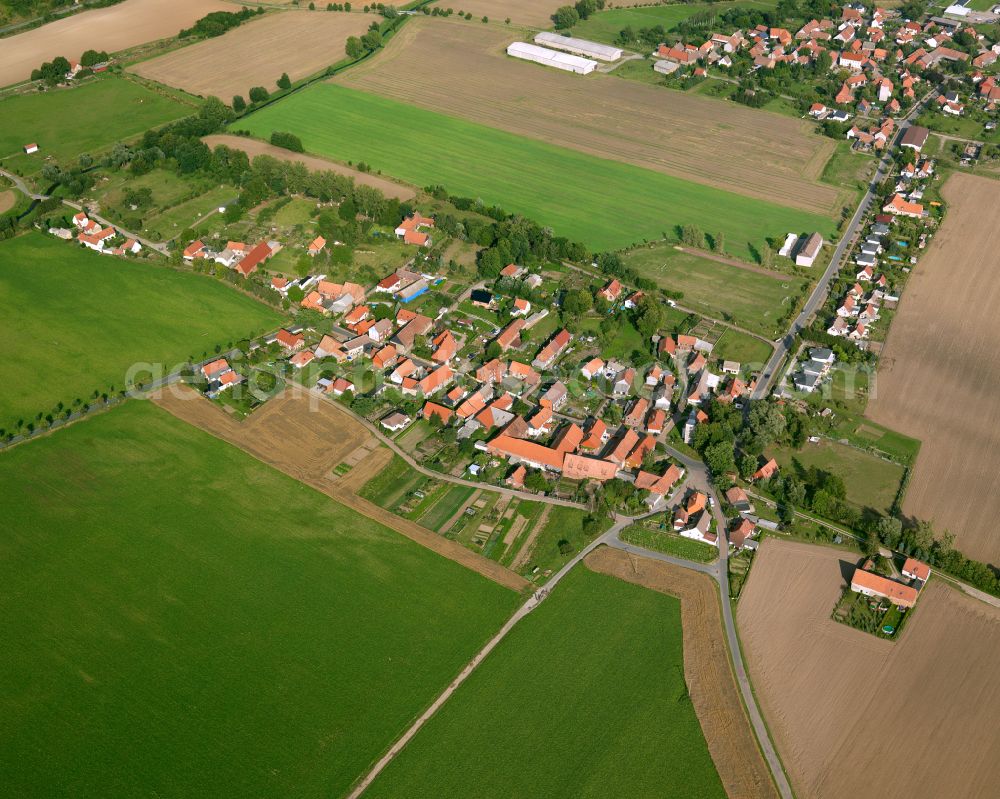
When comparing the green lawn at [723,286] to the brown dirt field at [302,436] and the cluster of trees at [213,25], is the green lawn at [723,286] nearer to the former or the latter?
the brown dirt field at [302,436]

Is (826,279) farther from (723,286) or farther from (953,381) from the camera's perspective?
(953,381)

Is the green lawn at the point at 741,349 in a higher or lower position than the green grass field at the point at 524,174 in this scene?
lower

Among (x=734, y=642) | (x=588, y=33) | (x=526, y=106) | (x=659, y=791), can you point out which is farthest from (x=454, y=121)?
(x=659, y=791)

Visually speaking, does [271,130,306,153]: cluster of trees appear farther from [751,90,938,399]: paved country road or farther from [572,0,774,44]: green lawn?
[751,90,938,399]: paved country road

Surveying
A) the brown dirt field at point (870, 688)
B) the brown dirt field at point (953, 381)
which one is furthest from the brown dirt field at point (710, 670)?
the brown dirt field at point (953, 381)

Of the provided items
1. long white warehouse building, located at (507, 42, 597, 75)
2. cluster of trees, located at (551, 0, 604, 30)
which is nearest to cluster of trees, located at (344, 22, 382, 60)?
long white warehouse building, located at (507, 42, 597, 75)

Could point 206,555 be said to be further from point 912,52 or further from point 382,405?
point 912,52
